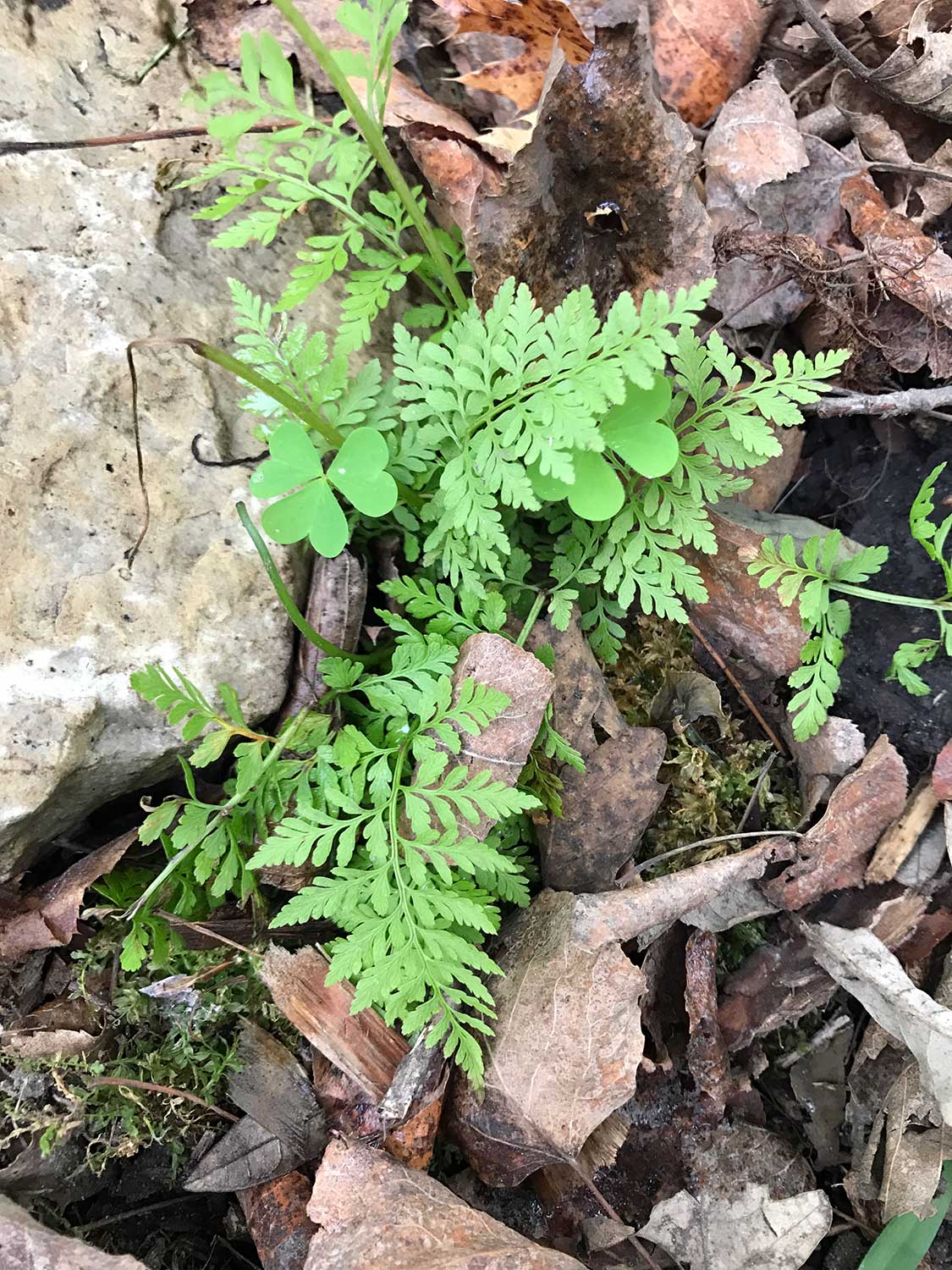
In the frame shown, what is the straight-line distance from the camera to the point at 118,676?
8.29ft

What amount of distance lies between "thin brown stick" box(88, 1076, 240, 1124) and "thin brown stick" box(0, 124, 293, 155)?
2.95 m

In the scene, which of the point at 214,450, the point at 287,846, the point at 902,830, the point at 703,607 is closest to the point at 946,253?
the point at 703,607

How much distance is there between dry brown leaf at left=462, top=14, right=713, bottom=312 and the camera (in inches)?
107

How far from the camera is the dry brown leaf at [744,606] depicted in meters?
2.88

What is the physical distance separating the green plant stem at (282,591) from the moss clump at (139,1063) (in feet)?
3.44

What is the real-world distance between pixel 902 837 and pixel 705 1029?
0.93 metres

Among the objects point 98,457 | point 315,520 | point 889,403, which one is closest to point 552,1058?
point 315,520

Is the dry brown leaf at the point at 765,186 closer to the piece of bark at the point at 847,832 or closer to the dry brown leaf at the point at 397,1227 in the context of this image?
the piece of bark at the point at 847,832

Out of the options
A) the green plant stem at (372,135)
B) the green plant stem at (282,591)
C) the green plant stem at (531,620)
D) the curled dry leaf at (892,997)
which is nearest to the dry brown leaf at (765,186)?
the green plant stem at (372,135)

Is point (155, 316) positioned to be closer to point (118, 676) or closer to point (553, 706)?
point (118, 676)

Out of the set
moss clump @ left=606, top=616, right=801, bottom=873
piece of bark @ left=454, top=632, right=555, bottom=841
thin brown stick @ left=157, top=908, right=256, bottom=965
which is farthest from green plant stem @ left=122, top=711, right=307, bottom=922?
moss clump @ left=606, top=616, right=801, bottom=873

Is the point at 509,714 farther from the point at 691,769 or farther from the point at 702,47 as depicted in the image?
the point at 702,47

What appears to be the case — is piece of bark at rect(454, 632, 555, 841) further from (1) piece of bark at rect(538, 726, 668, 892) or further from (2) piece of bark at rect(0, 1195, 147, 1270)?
(2) piece of bark at rect(0, 1195, 147, 1270)

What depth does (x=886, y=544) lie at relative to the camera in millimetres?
3061
